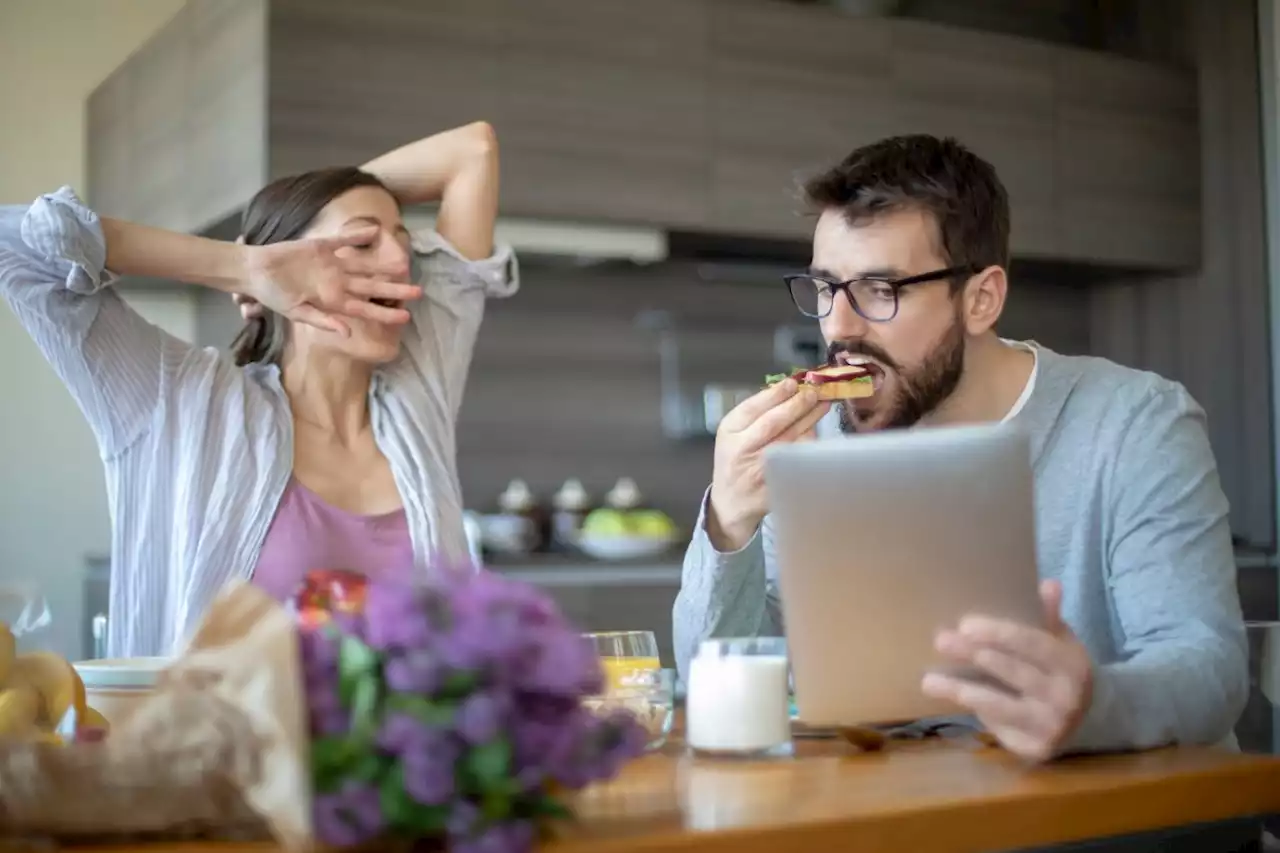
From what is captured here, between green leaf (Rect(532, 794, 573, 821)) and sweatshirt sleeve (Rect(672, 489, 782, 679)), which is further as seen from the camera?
sweatshirt sleeve (Rect(672, 489, 782, 679))

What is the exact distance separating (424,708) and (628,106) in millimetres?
2791

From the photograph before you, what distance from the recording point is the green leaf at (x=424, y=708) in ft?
2.08

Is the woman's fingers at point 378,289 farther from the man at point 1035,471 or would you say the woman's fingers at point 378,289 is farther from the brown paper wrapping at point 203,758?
the brown paper wrapping at point 203,758

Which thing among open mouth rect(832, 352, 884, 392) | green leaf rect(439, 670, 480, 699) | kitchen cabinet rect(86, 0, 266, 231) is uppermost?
kitchen cabinet rect(86, 0, 266, 231)

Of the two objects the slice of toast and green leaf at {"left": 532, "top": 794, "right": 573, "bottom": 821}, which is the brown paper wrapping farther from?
the slice of toast

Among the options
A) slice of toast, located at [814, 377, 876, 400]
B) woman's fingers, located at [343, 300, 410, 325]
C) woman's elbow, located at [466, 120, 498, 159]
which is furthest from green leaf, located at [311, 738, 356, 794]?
woman's elbow, located at [466, 120, 498, 159]

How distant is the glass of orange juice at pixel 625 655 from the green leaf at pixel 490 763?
527 millimetres

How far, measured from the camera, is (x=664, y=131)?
131 inches

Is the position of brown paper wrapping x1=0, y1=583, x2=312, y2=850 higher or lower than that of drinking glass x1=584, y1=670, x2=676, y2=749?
higher

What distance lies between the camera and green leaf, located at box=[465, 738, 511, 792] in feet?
2.09

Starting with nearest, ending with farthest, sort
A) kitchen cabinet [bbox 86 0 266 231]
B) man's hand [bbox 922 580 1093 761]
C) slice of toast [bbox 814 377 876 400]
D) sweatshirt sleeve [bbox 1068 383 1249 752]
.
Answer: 1. man's hand [bbox 922 580 1093 761]
2. sweatshirt sleeve [bbox 1068 383 1249 752]
3. slice of toast [bbox 814 377 876 400]
4. kitchen cabinet [bbox 86 0 266 231]

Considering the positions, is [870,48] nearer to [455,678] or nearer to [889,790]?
[889,790]

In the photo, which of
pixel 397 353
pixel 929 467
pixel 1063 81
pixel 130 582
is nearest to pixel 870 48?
pixel 1063 81

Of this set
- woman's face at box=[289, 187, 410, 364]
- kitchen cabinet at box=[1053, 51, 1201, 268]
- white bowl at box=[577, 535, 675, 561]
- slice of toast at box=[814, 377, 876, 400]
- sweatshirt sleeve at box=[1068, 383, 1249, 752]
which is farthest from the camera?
kitchen cabinet at box=[1053, 51, 1201, 268]
